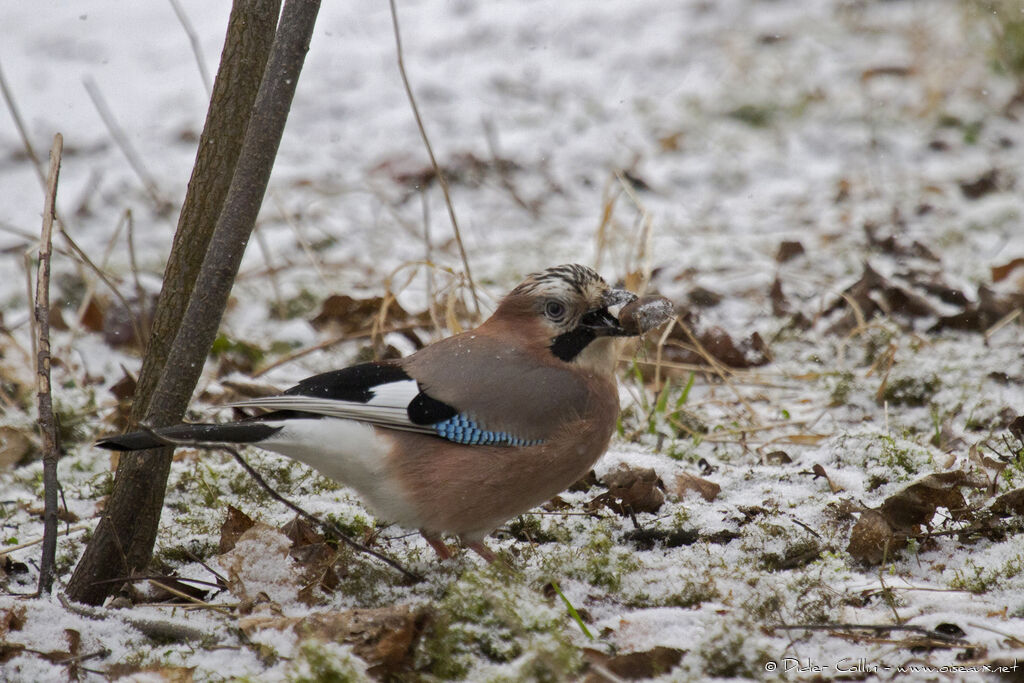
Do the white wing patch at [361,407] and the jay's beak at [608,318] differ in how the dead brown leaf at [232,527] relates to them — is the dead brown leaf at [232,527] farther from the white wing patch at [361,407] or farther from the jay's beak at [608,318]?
the jay's beak at [608,318]

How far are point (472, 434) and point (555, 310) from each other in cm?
57

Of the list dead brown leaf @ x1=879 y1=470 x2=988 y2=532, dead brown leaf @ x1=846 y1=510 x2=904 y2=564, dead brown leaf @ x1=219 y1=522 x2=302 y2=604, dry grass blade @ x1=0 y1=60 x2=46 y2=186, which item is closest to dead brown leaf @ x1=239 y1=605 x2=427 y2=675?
dead brown leaf @ x1=219 y1=522 x2=302 y2=604

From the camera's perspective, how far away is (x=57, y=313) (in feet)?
16.6

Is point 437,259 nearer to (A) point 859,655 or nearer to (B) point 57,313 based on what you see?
(B) point 57,313

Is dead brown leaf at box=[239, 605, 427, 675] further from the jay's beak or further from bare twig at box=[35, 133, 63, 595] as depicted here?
the jay's beak

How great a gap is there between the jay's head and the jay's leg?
0.69 meters

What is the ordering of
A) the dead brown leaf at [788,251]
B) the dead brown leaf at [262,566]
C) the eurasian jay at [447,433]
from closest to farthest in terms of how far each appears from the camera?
the dead brown leaf at [262,566] → the eurasian jay at [447,433] → the dead brown leaf at [788,251]

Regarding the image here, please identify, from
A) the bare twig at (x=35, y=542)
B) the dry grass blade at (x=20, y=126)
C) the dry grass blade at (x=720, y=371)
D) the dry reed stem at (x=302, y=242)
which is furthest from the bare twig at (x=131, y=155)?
the dry grass blade at (x=720, y=371)

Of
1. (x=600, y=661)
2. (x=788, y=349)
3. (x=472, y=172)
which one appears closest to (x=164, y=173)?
(x=472, y=172)

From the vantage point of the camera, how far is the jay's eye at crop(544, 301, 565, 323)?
3268 millimetres

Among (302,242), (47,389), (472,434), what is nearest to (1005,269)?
(472,434)

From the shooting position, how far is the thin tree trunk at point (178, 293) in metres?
2.71

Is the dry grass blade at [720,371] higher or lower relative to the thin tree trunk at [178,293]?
lower

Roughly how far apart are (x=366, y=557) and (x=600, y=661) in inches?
35.8
